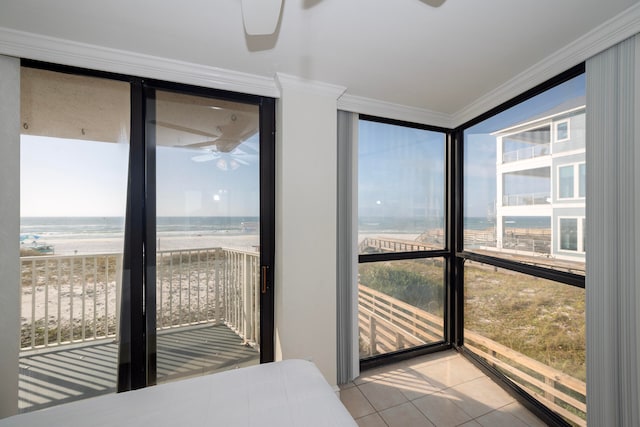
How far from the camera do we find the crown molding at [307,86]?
195cm

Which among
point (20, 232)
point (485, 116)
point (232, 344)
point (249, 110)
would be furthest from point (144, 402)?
point (485, 116)

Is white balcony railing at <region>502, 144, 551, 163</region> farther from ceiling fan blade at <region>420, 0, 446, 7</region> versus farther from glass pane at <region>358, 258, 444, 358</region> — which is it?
ceiling fan blade at <region>420, 0, 446, 7</region>

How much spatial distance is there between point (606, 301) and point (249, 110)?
8.61 feet

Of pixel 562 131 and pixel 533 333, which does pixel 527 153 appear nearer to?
pixel 562 131

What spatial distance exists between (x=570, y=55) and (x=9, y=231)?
141 inches

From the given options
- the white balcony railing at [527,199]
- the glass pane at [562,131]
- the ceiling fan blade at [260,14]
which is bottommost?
the white balcony railing at [527,199]

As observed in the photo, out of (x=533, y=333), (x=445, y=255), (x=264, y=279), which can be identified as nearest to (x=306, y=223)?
(x=264, y=279)

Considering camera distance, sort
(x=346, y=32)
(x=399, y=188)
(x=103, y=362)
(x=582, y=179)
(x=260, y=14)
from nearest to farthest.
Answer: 1. (x=260, y=14)
2. (x=346, y=32)
3. (x=582, y=179)
4. (x=103, y=362)
5. (x=399, y=188)

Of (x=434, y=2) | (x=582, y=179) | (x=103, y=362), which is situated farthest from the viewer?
(x=103, y=362)

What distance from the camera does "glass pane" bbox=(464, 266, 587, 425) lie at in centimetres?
173

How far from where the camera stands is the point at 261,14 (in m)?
1.01

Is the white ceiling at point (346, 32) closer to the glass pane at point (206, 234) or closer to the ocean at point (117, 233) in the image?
the glass pane at point (206, 234)

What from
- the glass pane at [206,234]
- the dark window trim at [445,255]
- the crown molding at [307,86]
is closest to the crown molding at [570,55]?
the dark window trim at [445,255]

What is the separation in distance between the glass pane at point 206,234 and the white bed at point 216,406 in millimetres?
740
